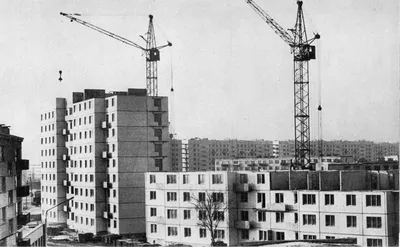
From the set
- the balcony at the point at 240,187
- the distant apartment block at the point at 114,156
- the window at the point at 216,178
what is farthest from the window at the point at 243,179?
the distant apartment block at the point at 114,156

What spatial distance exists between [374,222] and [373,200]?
1832 millimetres

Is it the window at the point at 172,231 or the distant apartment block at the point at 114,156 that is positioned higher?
the distant apartment block at the point at 114,156

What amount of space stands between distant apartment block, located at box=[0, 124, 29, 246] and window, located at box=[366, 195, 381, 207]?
94.1 feet

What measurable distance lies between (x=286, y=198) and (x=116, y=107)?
24.4m

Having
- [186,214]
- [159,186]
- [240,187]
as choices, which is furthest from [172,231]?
[240,187]

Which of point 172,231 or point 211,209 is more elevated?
point 211,209

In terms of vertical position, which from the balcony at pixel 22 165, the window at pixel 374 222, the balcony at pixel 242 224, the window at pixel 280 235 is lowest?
the window at pixel 280 235

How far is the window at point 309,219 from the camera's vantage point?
52.4 metres

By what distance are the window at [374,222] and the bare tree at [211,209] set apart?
46.1 ft

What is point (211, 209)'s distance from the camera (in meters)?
58.3

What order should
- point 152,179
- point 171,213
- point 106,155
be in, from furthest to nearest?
point 106,155 → point 152,179 → point 171,213

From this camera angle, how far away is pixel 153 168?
6956 cm

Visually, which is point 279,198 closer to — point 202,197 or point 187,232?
point 202,197

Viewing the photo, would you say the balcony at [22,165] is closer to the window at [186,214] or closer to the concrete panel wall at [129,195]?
the window at [186,214]
